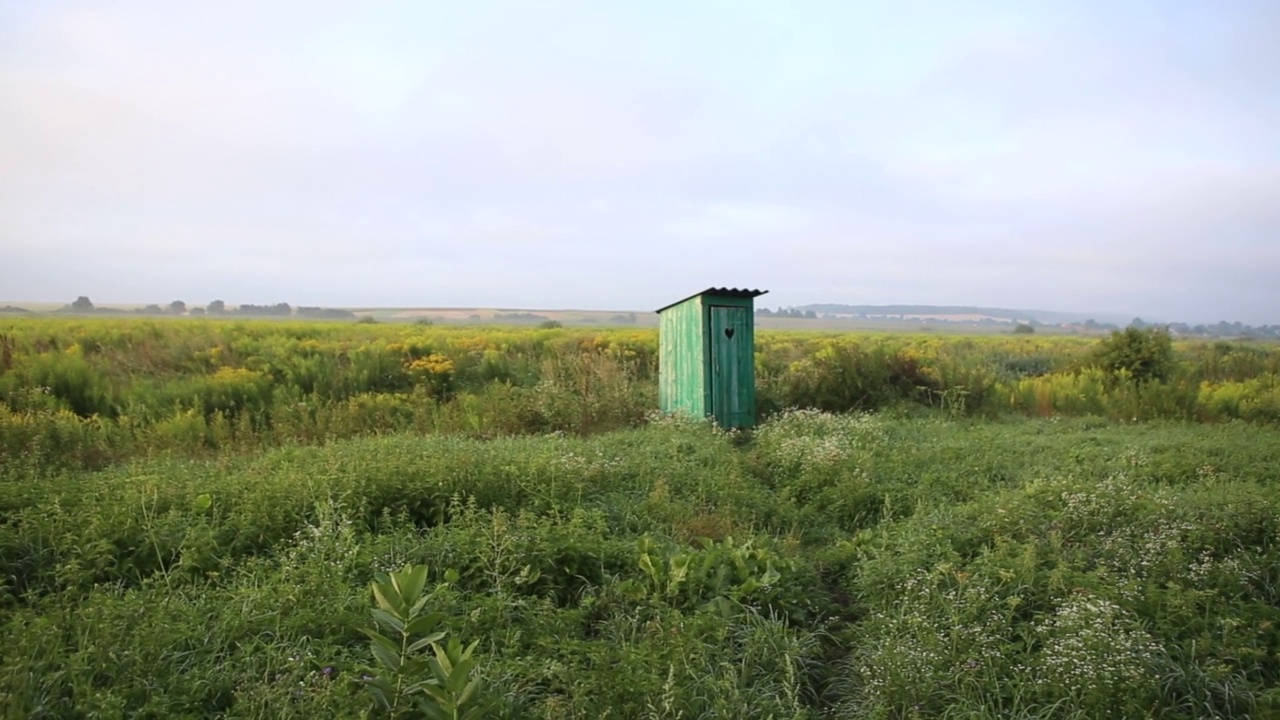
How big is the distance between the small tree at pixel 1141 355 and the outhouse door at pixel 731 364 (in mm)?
7996

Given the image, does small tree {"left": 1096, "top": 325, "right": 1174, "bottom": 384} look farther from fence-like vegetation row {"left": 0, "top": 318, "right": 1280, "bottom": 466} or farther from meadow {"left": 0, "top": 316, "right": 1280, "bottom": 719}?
meadow {"left": 0, "top": 316, "right": 1280, "bottom": 719}

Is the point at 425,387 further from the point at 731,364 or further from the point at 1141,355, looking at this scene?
the point at 1141,355

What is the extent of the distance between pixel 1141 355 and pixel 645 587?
13.3m

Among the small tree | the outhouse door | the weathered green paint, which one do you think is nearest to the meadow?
the outhouse door

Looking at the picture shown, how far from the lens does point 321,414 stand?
8.70 meters

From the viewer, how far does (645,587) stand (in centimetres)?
390

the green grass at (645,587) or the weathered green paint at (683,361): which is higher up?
the weathered green paint at (683,361)

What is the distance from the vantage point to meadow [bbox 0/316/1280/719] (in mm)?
2867

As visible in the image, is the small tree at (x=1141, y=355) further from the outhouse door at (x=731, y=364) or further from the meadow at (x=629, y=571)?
the outhouse door at (x=731, y=364)

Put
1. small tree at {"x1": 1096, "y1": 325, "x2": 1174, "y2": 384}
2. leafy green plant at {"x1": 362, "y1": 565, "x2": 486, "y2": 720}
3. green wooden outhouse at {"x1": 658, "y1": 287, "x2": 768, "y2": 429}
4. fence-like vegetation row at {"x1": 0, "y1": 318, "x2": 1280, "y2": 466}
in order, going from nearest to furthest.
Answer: leafy green plant at {"x1": 362, "y1": 565, "x2": 486, "y2": 720} < fence-like vegetation row at {"x1": 0, "y1": 318, "x2": 1280, "y2": 466} < green wooden outhouse at {"x1": 658, "y1": 287, "x2": 768, "y2": 429} < small tree at {"x1": 1096, "y1": 325, "x2": 1174, "y2": 384}

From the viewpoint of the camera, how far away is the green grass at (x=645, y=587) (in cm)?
292

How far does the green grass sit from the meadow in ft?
0.07

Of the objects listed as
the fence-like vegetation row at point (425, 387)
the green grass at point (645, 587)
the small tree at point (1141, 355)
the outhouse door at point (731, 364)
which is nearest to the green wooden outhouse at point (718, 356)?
the outhouse door at point (731, 364)

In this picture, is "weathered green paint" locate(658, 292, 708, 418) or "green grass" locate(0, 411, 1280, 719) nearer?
"green grass" locate(0, 411, 1280, 719)
